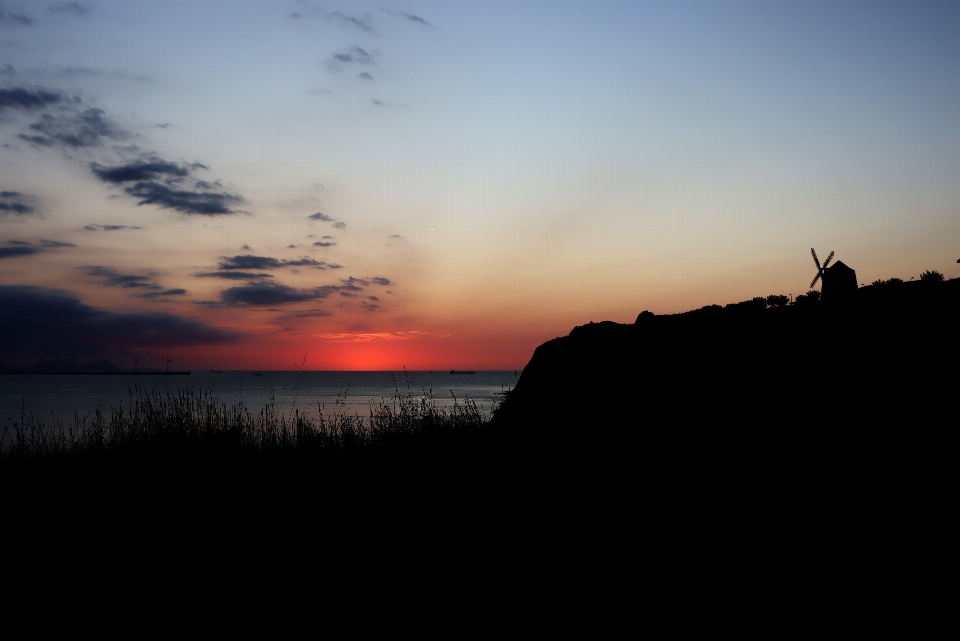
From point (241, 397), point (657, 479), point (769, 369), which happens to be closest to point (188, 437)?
point (657, 479)

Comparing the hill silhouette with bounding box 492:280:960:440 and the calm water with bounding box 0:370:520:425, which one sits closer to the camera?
the hill silhouette with bounding box 492:280:960:440

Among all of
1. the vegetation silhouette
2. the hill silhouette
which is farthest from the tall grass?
the hill silhouette

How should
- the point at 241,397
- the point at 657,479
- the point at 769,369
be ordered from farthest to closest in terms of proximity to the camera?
the point at 241,397 → the point at 769,369 → the point at 657,479

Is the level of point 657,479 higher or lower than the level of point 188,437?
lower

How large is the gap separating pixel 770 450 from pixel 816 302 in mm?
3664

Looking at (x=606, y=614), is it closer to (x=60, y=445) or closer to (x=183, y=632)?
(x=183, y=632)

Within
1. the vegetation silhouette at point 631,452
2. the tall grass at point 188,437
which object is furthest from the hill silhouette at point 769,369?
the tall grass at point 188,437

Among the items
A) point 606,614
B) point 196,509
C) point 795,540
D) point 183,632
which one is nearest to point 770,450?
point 795,540

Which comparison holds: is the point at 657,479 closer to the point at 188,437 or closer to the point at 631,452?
the point at 631,452

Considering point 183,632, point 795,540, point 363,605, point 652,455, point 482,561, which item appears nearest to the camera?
point 183,632

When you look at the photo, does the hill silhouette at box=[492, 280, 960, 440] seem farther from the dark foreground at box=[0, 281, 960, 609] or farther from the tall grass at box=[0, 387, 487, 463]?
the tall grass at box=[0, 387, 487, 463]

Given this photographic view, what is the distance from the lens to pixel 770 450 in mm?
6469

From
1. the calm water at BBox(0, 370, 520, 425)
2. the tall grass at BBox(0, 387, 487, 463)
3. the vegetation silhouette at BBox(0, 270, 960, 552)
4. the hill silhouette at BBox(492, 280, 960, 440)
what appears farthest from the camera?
the calm water at BBox(0, 370, 520, 425)

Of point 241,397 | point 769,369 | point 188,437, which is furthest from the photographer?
point 241,397
